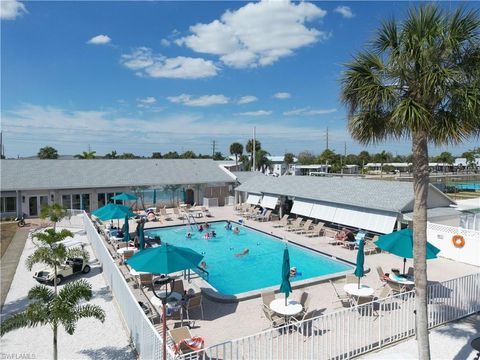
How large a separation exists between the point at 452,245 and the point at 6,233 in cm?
3191

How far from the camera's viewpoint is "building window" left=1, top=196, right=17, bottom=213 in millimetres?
33281

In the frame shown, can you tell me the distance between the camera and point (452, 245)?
18.9 m

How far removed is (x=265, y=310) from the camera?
11766 mm

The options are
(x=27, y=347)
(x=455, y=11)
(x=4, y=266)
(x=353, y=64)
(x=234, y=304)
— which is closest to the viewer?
(x=455, y=11)

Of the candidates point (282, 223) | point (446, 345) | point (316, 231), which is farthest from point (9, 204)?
point (446, 345)

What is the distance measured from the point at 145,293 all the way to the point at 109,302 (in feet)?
4.78

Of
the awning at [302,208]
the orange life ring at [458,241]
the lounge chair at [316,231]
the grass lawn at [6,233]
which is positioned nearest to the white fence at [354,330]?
the orange life ring at [458,241]

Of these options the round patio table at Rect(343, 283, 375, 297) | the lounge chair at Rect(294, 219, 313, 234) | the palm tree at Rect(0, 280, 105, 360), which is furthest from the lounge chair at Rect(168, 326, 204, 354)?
the lounge chair at Rect(294, 219, 313, 234)

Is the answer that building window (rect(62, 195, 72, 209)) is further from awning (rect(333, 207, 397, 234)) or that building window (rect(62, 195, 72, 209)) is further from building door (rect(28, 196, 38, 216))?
awning (rect(333, 207, 397, 234))

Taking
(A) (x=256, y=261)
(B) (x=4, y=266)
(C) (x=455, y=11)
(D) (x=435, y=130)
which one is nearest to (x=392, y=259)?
(A) (x=256, y=261)

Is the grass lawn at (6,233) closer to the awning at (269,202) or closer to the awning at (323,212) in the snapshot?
the awning at (269,202)

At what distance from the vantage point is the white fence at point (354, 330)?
8.81 metres

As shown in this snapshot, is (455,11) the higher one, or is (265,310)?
(455,11)

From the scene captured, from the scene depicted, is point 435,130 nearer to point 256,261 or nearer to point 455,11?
point 455,11
